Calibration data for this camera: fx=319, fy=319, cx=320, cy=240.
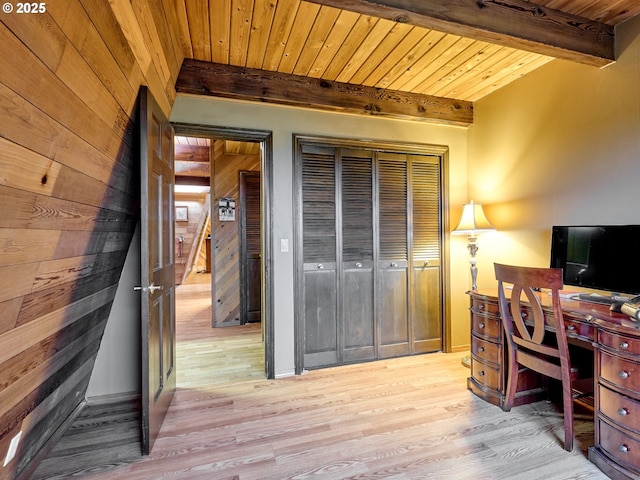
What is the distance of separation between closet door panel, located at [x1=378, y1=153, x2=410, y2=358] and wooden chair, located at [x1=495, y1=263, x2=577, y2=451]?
107cm

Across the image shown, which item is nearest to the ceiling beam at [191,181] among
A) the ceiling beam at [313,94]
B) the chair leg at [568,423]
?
the ceiling beam at [313,94]

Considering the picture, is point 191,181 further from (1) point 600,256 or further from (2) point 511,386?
(1) point 600,256

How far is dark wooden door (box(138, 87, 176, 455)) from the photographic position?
175cm

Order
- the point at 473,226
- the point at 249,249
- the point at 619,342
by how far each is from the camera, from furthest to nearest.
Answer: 1. the point at 249,249
2. the point at 473,226
3. the point at 619,342

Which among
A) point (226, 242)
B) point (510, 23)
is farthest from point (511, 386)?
point (226, 242)

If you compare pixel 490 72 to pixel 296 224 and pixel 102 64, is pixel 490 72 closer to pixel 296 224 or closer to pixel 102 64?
pixel 296 224

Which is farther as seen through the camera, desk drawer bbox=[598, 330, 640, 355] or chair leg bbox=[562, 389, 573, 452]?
chair leg bbox=[562, 389, 573, 452]

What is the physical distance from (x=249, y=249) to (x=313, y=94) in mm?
2544

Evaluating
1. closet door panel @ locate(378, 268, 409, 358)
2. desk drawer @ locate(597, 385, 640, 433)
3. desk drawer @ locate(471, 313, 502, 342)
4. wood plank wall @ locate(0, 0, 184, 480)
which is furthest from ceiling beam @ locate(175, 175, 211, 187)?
desk drawer @ locate(597, 385, 640, 433)

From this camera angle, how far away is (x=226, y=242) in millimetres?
4676

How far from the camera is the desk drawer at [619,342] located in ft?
4.92

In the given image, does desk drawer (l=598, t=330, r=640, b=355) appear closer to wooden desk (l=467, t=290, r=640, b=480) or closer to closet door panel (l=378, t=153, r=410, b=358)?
wooden desk (l=467, t=290, r=640, b=480)

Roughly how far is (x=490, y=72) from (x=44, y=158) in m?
3.09

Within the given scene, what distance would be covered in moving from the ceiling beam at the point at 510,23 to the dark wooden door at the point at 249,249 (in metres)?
3.26
